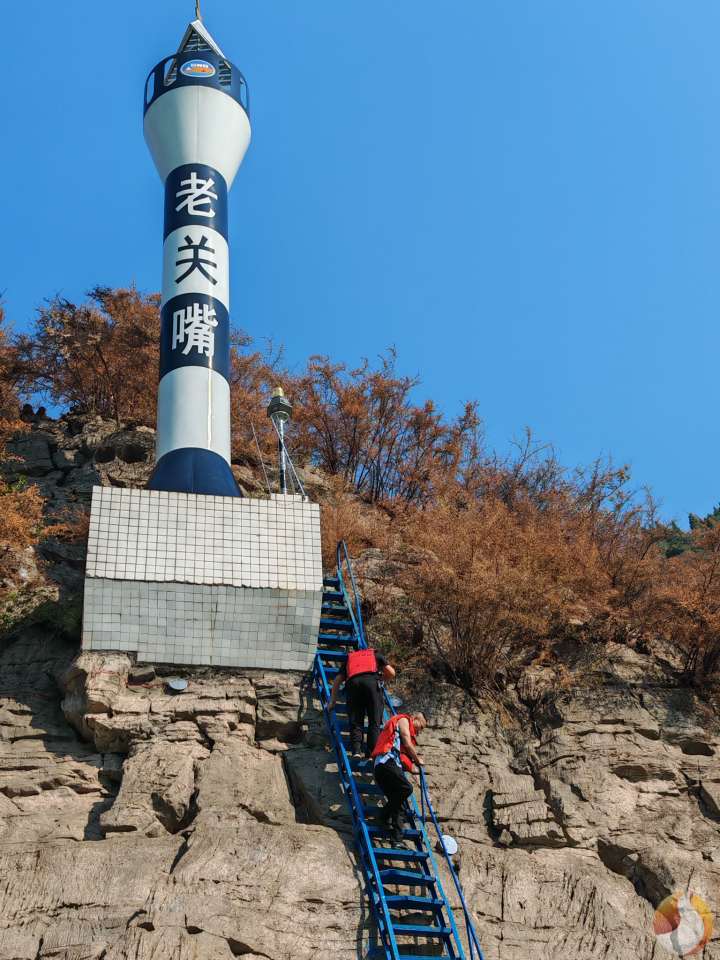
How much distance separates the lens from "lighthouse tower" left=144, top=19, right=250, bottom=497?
489 inches

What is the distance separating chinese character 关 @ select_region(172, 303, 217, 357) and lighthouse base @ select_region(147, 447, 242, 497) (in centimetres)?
184

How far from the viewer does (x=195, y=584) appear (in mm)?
10039

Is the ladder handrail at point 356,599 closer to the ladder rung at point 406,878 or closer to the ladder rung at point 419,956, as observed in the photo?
the ladder rung at point 406,878

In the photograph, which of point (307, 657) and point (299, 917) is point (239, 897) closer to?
point (299, 917)

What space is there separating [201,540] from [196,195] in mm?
6889

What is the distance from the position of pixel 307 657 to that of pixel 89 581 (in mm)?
2476

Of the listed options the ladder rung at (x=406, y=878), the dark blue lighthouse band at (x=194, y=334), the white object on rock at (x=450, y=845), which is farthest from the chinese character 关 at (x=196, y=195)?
the ladder rung at (x=406, y=878)

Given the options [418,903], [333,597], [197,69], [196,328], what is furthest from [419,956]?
[197,69]

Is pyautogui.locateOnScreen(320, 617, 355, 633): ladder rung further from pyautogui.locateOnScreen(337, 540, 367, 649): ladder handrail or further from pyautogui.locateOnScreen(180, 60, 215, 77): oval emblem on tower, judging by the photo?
pyautogui.locateOnScreen(180, 60, 215, 77): oval emblem on tower

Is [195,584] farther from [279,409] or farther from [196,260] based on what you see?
[196,260]

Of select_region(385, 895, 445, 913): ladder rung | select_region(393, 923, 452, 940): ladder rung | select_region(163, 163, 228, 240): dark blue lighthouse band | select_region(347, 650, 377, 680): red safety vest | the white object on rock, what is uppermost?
select_region(163, 163, 228, 240): dark blue lighthouse band

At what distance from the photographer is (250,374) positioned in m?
19.0

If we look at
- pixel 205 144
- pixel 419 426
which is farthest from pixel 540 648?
pixel 205 144

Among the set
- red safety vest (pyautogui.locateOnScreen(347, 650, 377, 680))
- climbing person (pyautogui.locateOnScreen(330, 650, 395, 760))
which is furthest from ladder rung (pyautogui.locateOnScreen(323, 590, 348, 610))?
climbing person (pyautogui.locateOnScreen(330, 650, 395, 760))
